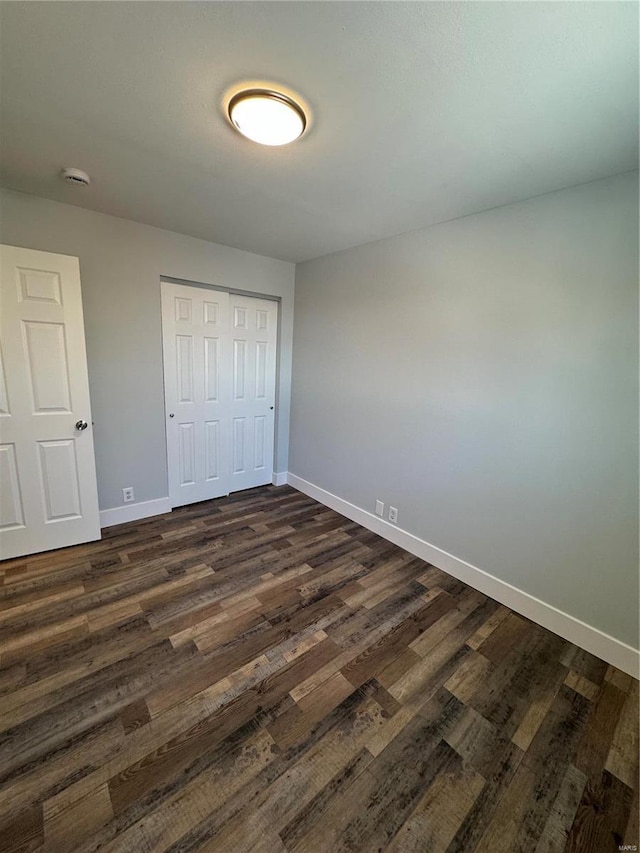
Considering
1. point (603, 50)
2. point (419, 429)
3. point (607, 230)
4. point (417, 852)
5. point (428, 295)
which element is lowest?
point (417, 852)

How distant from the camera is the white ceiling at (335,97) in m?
0.96

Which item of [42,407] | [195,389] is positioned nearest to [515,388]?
[195,389]

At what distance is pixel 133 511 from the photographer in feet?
9.62

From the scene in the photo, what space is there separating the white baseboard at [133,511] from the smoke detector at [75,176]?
235cm

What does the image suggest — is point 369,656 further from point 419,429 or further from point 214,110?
point 214,110

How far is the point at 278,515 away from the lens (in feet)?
10.5

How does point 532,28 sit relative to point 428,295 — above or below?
above

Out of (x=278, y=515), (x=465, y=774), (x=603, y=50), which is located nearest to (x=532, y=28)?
(x=603, y=50)

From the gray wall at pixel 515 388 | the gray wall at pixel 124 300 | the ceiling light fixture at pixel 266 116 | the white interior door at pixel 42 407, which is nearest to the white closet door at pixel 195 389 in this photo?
the gray wall at pixel 124 300

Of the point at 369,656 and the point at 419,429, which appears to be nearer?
the point at 369,656

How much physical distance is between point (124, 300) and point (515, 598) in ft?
11.7

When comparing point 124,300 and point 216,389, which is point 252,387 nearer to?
point 216,389

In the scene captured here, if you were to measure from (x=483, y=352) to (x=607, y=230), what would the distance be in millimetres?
798

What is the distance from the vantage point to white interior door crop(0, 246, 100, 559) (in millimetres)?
2133
